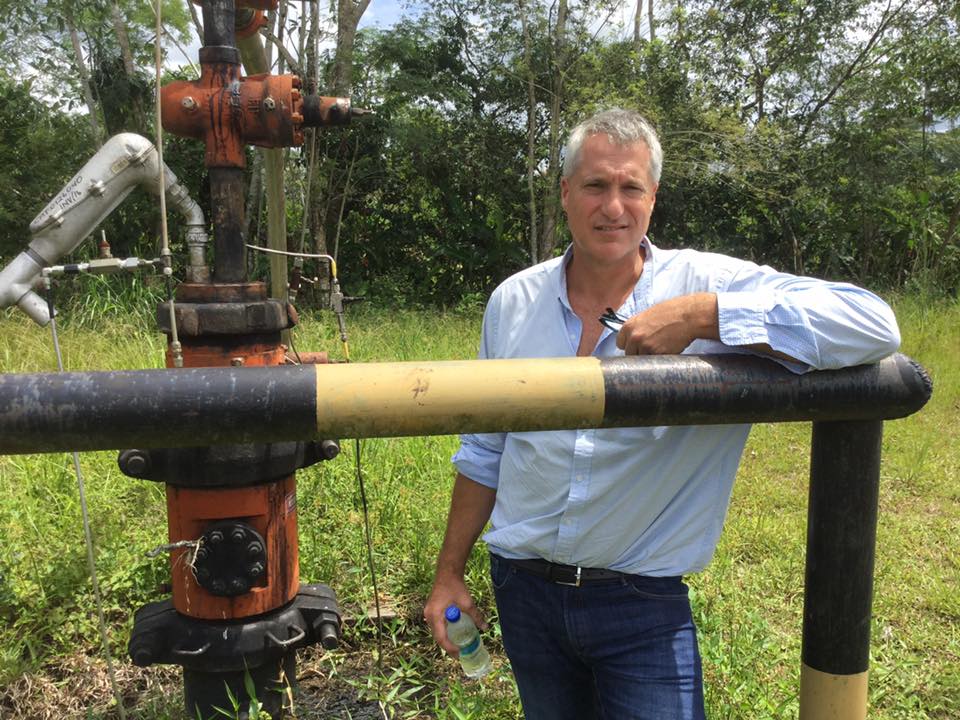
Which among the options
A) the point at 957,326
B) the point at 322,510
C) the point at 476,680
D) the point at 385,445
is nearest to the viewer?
the point at 476,680

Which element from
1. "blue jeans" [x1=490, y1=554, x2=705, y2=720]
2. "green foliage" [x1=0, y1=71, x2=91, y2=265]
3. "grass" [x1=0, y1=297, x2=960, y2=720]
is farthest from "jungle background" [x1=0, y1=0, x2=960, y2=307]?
"blue jeans" [x1=490, y1=554, x2=705, y2=720]

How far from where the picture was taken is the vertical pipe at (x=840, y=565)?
3.36 feet

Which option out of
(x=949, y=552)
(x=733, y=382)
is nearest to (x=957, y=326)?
(x=949, y=552)

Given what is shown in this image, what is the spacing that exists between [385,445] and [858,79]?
10.8m

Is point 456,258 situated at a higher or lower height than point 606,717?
lower

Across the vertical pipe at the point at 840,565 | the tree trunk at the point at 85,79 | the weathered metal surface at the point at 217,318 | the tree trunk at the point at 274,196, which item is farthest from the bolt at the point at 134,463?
the tree trunk at the point at 85,79

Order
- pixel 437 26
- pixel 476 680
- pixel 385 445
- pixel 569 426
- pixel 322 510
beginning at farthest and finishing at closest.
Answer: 1. pixel 437 26
2. pixel 385 445
3. pixel 322 510
4. pixel 476 680
5. pixel 569 426

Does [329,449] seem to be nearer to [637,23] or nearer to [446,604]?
[446,604]

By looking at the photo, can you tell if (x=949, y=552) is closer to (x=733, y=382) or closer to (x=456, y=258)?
(x=733, y=382)

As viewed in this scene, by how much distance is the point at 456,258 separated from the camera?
37.3ft

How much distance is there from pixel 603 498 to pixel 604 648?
303 mm

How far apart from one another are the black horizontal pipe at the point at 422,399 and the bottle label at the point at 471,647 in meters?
0.98

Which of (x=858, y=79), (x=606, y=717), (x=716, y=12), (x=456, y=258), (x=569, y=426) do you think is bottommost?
(x=456, y=258)

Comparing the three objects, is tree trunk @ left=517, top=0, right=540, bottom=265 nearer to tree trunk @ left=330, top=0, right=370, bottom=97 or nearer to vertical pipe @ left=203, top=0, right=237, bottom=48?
tree trunk @ left=330, top=0, right=370, bottom=97
